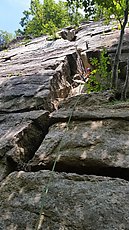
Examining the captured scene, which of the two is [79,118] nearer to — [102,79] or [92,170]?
[92,170]

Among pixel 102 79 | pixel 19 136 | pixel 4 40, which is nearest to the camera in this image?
pixel 19 136

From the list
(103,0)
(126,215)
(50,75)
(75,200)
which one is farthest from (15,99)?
(126,215)

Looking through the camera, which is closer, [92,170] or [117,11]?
[92,170]

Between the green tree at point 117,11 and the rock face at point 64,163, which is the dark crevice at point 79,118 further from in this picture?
the green tree at point 117,11

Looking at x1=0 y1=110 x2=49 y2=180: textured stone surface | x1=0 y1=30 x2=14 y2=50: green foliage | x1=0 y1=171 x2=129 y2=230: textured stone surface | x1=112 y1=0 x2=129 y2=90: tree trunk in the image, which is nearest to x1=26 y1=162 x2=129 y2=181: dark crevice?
x1=0 y1=171 x2=129 y2=230: textured stone surface

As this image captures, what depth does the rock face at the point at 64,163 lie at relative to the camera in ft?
7.70

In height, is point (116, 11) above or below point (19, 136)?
above

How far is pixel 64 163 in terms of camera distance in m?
3.07

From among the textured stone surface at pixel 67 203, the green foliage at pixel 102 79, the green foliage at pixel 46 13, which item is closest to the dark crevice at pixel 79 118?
the textured stone surface at pixel 67 203

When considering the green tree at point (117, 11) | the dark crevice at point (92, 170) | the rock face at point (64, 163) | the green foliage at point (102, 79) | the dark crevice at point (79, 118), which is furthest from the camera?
the green foliage at point (102, 79)

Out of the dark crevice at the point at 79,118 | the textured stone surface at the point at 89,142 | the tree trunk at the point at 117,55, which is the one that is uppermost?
the tree trunk at the point at 117,55

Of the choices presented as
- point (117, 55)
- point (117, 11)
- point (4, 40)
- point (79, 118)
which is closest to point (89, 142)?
point (79, 118)

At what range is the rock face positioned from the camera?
2346 mm

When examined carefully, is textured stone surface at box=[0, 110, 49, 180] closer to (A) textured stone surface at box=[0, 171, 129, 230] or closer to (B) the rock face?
(B) the rock face
